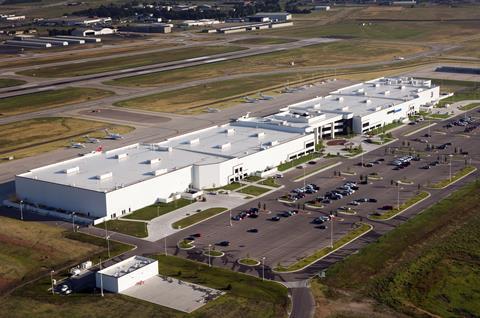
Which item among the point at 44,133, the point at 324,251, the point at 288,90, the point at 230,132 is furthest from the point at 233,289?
→ the point at 288,90

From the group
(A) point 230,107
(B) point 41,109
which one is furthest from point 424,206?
(B) point 41,109

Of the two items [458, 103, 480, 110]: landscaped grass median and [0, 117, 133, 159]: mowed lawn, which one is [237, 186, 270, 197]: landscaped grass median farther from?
[458, 103, 480, 110]: landscaped grass median

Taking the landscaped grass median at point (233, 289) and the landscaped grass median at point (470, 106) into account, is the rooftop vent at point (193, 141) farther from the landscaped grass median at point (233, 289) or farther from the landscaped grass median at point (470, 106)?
the landscaped grass median at point (470, 106)

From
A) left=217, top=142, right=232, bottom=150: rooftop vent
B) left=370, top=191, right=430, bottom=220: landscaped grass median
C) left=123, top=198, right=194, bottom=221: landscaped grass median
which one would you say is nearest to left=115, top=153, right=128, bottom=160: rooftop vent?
left=217, top=142, right=232, bottom=150: rooftop vent

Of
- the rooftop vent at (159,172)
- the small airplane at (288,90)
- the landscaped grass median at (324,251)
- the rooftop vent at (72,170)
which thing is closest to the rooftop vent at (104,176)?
the rooftop vent at (72,170)

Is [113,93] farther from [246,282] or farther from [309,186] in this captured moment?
[246,282]

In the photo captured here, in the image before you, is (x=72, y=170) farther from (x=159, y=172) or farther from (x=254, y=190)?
(x=254, y=190)
